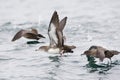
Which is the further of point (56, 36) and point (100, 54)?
point (56, 36)

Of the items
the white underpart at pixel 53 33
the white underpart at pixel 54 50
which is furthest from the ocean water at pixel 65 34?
the white underpart at pixel 53 33

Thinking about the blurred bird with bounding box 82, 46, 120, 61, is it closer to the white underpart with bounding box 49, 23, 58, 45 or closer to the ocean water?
the ocean water

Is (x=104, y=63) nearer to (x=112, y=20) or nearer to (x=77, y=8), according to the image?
(x=112, y=20)

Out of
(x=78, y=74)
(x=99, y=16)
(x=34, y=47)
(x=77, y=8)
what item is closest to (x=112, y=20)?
(x=99, y=16)

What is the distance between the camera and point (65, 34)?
→ 1611 centimetres

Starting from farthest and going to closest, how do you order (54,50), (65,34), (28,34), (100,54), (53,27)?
(65,34) < (28,34) < (54,50) < (53,27) < (100,54)

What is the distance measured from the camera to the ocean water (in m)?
12.4

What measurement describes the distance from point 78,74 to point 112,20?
18.3ft

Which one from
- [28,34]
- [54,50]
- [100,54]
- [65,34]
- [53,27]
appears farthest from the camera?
[65,34]

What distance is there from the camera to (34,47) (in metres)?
14.9

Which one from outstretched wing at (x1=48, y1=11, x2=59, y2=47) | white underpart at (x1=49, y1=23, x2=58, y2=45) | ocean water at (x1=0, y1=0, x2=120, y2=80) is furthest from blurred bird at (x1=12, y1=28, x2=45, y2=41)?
white underpart at (x1=49, y1=23, x2=58, y2=45)

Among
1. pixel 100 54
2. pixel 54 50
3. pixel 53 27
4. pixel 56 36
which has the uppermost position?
pixel 53 27

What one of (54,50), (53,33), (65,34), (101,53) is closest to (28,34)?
(65,34)

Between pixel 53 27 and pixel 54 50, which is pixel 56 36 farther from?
A: pixel 54 50
